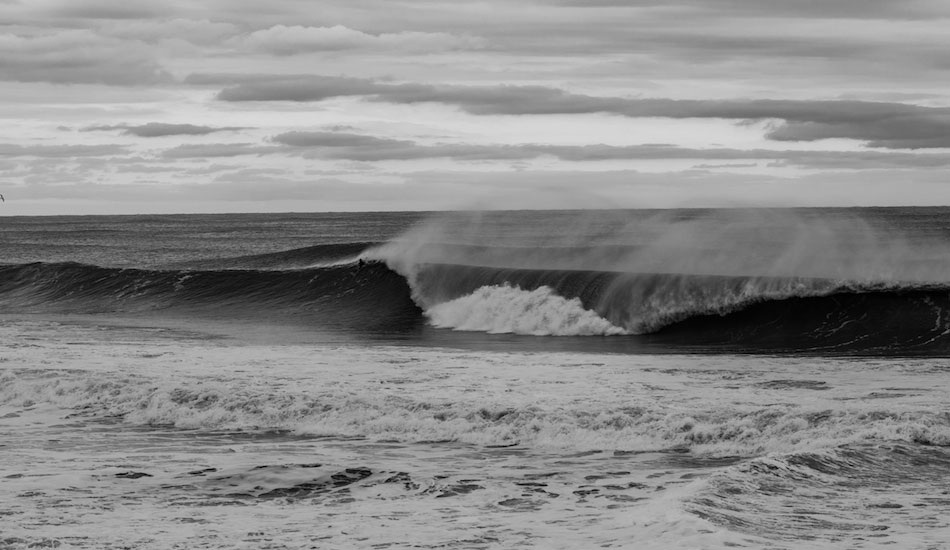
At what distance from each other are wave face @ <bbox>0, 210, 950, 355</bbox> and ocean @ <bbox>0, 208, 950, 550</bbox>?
9 cm

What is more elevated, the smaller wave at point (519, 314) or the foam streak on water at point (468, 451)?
the smaller wave at point (519, 314)

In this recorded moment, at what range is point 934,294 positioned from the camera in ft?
68.5

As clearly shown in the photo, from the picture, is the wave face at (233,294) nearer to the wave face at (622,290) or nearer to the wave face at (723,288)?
the wave face at (622,290)

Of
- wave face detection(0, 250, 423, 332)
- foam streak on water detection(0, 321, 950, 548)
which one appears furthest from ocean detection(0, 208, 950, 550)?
wave face detection(0, 250, 423, 332)

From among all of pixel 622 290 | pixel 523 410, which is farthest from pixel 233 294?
pixel 523 410

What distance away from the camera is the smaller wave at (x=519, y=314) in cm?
2175

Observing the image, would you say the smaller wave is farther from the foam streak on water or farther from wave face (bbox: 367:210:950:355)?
the foam streak on water

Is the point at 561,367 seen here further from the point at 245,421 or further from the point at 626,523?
the point at 626,523

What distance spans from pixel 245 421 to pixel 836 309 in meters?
12.7

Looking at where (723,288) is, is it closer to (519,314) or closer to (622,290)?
(622,290)

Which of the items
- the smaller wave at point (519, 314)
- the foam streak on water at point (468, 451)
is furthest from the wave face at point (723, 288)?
the foam streak on water at point (468, 451)

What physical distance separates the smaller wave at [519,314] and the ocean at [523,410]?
0.07m

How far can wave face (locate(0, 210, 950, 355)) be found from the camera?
20109mm

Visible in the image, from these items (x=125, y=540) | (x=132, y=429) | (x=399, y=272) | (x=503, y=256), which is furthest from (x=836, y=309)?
(x=125, y=540)
